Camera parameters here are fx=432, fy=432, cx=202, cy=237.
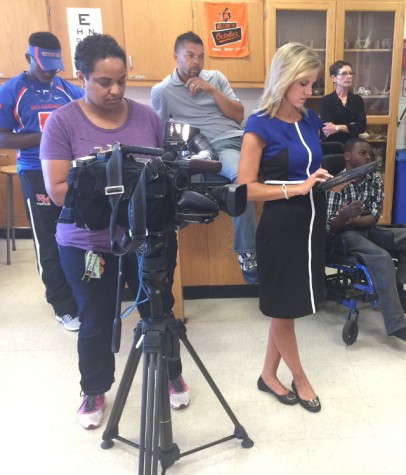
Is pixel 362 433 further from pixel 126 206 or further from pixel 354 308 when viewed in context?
pixel 126 206

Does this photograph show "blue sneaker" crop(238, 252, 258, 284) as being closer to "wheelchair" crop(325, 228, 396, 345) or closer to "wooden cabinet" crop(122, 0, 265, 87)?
"wheelchair" crop(325, 228, 396, 345)

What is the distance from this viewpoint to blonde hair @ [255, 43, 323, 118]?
55.5 inches

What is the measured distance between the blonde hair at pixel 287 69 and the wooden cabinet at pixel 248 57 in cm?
241

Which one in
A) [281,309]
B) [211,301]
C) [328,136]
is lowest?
[211,301]

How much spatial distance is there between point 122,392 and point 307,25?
356 cm

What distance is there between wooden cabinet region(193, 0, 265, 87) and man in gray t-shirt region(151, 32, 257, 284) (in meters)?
1.20

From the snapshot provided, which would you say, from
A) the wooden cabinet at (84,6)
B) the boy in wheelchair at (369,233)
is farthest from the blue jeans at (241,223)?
the wooden cabinet at (84,6)

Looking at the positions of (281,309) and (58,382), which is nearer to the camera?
(281,309)

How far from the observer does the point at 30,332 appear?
2459mm

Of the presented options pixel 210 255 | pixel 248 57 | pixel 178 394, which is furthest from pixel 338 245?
pixel 248 57

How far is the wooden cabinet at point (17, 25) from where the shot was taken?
3508 millimetres

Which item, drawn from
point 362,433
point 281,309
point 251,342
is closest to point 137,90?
point 251,342

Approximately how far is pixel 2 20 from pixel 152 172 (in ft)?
10.9

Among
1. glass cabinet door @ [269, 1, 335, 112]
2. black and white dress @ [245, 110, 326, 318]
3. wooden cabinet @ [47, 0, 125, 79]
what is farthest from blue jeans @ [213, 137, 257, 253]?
wooden cabinet @ [47, 0, 125, 79]
